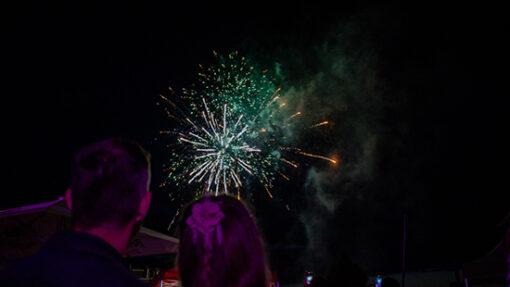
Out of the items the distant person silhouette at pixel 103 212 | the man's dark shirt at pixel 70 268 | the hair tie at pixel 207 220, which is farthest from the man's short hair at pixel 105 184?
the hair tie at pixel 207 220

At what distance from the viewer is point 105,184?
1.68 meters

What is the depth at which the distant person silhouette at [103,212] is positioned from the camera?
4.66 feet

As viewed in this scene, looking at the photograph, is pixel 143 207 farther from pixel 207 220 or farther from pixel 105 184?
pixel 207 220

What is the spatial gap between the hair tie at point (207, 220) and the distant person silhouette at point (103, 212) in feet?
1.32

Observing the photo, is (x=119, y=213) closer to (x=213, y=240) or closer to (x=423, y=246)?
(x=213, y=240)

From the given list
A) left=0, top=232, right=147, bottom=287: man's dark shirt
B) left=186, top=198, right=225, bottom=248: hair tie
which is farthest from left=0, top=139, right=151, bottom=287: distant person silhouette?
left=186, top=198, right=225, bottom=248: hair tie

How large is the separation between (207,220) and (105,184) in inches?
25.7

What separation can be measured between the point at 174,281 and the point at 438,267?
31624mm

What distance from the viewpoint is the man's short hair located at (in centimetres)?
167

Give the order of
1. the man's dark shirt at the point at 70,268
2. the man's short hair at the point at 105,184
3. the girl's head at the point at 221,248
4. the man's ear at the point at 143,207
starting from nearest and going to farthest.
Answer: the man's dark shirt at the point at 70,268
the man's short hair at the point at 105,184
the man's ear at the point at 143,207
the girl's head at the point at 221,248

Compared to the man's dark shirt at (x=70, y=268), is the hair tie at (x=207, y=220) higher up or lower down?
higher up

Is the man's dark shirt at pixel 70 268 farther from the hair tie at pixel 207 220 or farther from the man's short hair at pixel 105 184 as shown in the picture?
the hair tie at pixel 207 220

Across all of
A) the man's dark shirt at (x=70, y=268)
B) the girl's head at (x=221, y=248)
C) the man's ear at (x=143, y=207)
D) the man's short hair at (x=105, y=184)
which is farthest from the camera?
the girl's head at (x=221, y=248)

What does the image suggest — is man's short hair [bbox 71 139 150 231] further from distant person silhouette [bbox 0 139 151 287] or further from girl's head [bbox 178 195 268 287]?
girl's head [bbox 178 195 268 287]
